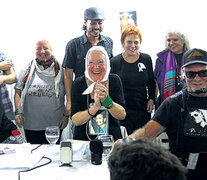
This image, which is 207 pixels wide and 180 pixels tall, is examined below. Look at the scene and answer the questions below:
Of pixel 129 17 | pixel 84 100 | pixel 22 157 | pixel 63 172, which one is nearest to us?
pixel 63 172

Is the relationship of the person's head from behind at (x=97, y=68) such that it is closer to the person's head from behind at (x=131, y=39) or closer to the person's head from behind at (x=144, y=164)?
the person's head from behind at (x=131, y=39)

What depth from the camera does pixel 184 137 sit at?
1.78m

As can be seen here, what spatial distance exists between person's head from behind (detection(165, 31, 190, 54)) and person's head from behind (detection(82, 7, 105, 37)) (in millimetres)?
697

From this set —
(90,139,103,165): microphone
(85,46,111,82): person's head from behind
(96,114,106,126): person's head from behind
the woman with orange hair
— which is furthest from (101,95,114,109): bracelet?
the woman with orange hair

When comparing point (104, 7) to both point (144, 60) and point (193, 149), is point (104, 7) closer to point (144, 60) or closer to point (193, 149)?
point (144, 60)

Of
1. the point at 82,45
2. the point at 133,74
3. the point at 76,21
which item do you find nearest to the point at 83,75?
the point at 82,45

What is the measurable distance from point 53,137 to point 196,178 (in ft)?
2.91

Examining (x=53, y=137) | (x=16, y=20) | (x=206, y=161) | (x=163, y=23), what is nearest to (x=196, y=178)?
(x=206, y=161)

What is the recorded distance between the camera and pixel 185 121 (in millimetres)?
1781

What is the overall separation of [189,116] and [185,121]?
1.6 inches

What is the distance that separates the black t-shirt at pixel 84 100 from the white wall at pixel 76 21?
143cm

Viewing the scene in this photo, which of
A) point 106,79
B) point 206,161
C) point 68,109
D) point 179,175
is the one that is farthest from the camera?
point 68,109

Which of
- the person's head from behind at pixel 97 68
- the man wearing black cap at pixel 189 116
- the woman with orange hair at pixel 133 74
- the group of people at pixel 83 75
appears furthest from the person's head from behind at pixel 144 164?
the woman with orange hair at pixel 133 74

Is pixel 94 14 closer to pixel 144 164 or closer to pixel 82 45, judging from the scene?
pixel 82 45
